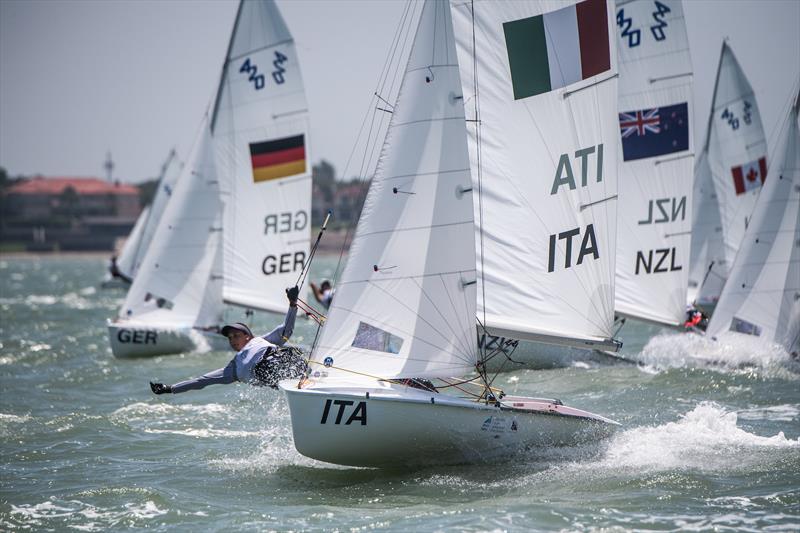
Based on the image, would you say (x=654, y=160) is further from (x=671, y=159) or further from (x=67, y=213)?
(x=67, y=213)

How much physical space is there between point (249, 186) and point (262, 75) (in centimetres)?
210

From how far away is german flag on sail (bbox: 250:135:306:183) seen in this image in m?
19.8

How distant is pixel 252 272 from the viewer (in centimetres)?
1984

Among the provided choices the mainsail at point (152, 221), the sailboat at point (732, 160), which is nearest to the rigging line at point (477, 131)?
the sailboat at point (732, 160)

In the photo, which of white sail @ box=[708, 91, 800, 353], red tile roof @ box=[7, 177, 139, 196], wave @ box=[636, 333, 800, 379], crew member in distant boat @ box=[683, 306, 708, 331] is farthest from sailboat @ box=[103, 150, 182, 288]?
red tile roof @ box=[7, 177, 139, 196]

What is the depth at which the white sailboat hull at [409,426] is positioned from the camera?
31.2 ft

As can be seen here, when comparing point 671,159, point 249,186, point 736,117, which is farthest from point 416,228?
point 736,117

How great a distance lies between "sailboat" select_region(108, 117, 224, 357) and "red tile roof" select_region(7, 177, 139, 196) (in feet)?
397

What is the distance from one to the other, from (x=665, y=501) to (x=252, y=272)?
12.3 m

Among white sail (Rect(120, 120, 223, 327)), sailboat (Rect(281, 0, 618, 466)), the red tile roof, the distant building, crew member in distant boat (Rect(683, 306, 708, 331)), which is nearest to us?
sailboat (Rect(281, 0, 618, 466))

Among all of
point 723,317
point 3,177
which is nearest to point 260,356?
point 723,317

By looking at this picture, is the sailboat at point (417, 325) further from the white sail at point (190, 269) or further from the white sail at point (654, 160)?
the white sail at point (190, 269)

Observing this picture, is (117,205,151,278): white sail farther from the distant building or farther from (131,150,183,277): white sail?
the distant building

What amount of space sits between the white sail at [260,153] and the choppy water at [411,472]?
3.97 meters
